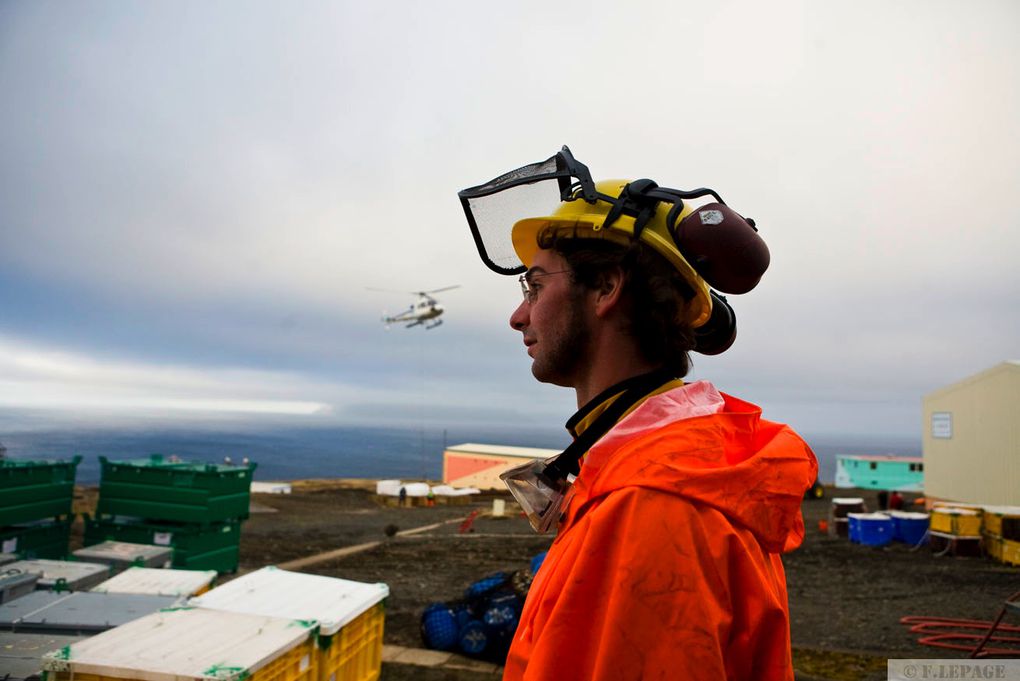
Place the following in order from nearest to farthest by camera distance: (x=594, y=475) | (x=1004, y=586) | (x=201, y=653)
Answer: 1. (x=594, y=475)
2. (x=201, y=653)
3. (x=1004, y=586)

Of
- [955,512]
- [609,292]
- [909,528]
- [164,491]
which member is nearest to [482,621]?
[164,491]

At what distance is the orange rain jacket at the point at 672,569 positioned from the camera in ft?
4.05

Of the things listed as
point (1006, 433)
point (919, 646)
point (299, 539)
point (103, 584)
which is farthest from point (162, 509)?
point (1006, 433)

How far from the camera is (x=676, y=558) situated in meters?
1.25

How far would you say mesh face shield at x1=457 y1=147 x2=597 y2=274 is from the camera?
2.09 meters

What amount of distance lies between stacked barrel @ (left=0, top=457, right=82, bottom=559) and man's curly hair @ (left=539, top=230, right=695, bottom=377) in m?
9.06

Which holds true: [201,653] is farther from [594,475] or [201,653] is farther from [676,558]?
[676,558]

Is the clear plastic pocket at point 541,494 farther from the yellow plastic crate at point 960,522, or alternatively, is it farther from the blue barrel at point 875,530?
the blue barrel at point 875,530

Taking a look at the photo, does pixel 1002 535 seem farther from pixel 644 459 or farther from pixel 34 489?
pixel 34 489

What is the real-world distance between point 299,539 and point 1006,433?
20160mm

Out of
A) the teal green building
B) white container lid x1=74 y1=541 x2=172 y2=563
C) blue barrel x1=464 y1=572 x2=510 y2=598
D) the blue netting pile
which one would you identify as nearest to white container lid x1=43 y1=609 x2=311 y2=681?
white container lid x1=74 y1=541 x2=172 y2=563

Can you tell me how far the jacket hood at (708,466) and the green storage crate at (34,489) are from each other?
9207 millimetres

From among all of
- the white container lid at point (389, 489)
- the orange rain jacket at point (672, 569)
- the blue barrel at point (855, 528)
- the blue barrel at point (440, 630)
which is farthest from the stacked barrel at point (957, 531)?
the white container lid at point (389, 489)

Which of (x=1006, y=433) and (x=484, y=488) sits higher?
(x=1006, y=433)
